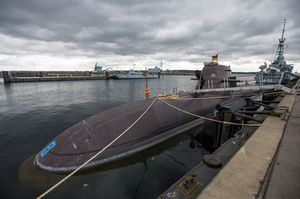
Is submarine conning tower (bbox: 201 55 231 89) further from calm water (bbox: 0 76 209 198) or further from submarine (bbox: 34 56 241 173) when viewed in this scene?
calm water (bbox: 0 76 209 198)

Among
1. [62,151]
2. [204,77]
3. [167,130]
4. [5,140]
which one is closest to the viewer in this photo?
[62,151]

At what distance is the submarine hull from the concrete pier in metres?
4.85

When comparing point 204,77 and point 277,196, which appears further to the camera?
point 204,77

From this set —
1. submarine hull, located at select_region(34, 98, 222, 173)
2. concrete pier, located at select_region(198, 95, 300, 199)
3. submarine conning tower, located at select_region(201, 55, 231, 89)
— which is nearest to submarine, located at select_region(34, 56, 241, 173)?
submarine hull, located at select_region(34, 98, 222, 173)

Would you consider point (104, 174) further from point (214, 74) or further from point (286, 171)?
point (214, 74)

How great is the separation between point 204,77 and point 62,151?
10894mm

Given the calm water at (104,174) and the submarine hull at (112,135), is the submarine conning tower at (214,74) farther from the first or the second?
the calm water at (104,174)

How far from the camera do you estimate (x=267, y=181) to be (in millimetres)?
2965

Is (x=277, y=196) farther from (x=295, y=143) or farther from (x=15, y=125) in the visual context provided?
(x=15, y=125)

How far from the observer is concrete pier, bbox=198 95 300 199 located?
2.71m

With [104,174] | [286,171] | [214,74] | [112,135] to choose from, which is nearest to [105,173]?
[104,174]

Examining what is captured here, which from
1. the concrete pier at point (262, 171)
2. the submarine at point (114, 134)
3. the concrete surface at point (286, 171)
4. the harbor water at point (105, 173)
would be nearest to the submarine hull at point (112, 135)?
the submarine at point (114, 134)

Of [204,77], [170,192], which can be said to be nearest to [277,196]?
[170,192]

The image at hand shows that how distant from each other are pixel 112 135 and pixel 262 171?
578cm
